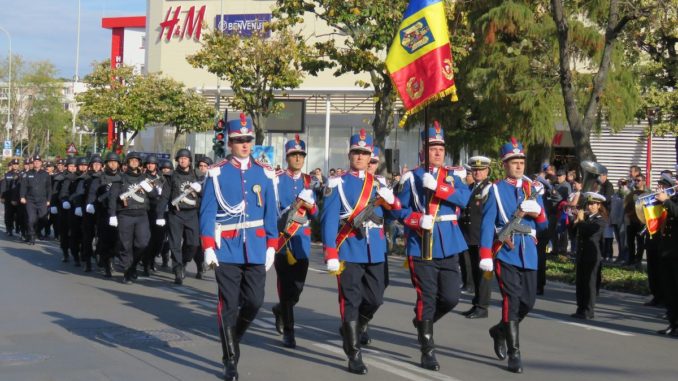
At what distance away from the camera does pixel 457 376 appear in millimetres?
8719

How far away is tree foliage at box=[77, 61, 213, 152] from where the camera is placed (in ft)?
161

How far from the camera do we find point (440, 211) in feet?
30.7

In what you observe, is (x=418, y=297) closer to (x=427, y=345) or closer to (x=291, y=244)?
(x=427, y=345)

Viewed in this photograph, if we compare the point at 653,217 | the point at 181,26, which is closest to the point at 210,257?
the point at 653,217

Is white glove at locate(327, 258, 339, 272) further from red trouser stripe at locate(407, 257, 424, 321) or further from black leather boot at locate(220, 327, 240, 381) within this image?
black leather boot at locate(220, 327, 240, 381)

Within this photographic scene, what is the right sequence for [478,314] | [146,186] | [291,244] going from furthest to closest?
[146,186]
[478,314]
[291,244]

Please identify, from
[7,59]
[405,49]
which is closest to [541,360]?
[405,49]

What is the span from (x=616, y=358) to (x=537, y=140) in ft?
62.9

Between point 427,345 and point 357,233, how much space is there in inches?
45.4

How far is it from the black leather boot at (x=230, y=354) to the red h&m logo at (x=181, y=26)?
5293cm

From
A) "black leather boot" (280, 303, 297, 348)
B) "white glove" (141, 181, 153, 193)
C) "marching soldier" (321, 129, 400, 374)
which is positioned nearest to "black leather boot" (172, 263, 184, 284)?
"white glove" (141, 181, 153, 193)

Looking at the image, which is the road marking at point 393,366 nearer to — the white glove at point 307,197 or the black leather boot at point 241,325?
the black leather boot at point 241,325

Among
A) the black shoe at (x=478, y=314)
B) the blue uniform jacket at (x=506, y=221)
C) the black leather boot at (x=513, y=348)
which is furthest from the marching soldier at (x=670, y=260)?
the black leather boot at (x=513, y=348)

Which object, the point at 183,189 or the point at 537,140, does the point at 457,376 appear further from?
the point at 537,140
